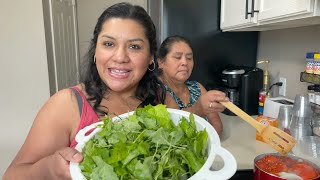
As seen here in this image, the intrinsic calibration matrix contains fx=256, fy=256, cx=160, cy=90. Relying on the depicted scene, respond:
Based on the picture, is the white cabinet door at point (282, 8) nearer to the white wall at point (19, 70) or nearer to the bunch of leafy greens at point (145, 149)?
the bunch of leafy greens at point (145, 149)

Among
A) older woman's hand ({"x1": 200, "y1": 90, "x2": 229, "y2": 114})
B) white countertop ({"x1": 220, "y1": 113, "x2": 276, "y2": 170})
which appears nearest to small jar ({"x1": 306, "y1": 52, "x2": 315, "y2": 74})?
white countertop ({"x1": 220, "y1": 113, "x2": 276, "y2": 170})

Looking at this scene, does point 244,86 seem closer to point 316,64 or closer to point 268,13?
point 316,64

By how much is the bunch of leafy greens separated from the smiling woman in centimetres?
24

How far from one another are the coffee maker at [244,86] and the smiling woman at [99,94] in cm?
94

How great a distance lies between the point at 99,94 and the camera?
0.90 metres

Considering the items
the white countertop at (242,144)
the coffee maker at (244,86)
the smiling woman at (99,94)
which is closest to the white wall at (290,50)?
the coffee maker at (244,86)

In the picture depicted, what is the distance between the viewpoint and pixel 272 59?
1.81 meters

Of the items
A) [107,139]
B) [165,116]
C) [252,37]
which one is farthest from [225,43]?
[107,139]

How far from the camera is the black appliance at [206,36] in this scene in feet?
5.97

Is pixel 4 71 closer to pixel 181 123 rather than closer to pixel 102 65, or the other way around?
pixel 102 65

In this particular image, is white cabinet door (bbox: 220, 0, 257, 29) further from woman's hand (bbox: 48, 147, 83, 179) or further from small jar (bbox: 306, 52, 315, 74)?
woman's hand (bbox: 48, 147, 83, 179)

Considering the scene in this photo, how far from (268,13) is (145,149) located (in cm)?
99

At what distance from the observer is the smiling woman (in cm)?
77

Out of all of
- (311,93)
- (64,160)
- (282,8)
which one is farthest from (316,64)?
(64,160)
